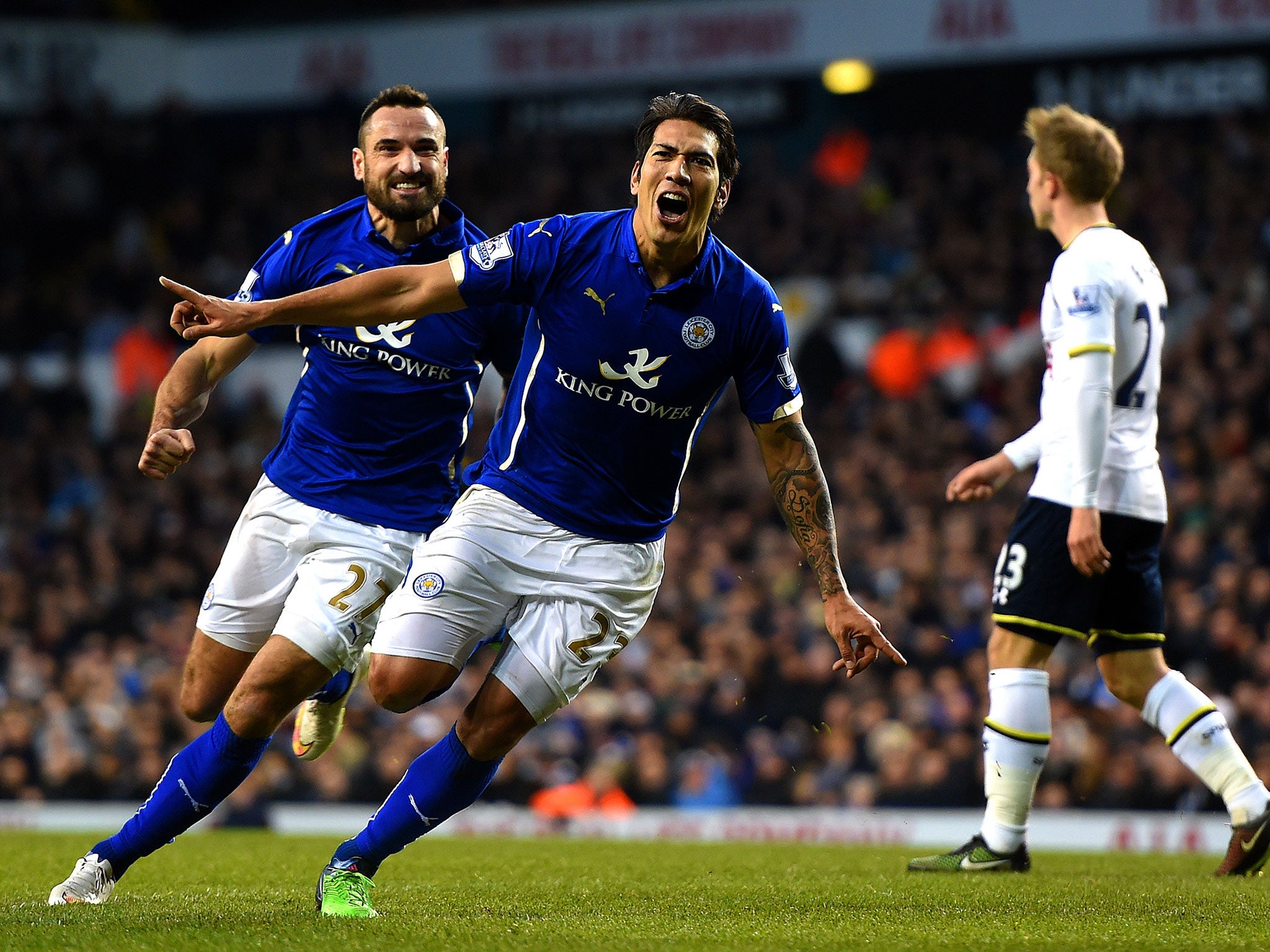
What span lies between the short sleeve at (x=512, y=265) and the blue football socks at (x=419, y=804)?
1.30 meters

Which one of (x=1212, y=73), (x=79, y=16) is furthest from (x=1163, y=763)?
(x=79, y=16)

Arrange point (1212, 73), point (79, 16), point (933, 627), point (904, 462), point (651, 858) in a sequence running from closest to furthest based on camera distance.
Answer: point (651, 858)
point (933, 627)
point (904, 462)
point (1212, 73)
point (79, 16)

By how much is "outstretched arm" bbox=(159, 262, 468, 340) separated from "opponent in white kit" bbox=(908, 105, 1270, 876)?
2132 mm

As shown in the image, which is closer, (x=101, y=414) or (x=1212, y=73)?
(x=1212, y=73)

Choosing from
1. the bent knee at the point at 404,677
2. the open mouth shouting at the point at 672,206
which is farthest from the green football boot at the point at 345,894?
the open mouth shouting at the point at 672,206

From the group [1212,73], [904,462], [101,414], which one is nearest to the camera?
[904,462]

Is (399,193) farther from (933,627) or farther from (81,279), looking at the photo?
(81,279)

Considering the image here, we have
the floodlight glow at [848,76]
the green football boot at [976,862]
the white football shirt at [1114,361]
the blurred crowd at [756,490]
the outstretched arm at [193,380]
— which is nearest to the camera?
the outstretched arm at [193,380]

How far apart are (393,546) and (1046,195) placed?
8.62 ft

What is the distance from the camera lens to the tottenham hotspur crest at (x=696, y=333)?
4.79m

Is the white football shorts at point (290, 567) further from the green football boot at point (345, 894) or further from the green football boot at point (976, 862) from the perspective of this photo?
the green football boot at point (976, 862)

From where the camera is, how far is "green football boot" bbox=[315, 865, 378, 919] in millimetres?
4555

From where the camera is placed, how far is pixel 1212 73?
54.2ft

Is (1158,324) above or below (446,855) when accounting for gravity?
above
